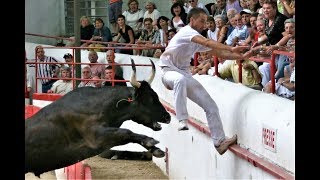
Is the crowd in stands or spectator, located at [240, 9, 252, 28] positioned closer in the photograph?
the crowd in stands

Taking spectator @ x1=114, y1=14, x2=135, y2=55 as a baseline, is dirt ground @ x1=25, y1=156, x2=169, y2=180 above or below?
below

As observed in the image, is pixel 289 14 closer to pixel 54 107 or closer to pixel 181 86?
pixel 181 86

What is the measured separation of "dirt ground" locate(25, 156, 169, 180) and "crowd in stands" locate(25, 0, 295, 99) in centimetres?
138

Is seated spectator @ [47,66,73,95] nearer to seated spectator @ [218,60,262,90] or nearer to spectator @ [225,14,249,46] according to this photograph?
spectator @ [225,14,249,46]

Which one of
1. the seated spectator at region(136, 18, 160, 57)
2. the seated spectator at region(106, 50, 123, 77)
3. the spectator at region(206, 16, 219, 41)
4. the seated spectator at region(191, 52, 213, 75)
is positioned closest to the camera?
the seated spectator at region(191, 52, 213, 75)

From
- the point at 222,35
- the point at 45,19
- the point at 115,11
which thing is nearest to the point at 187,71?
the point at 222,35

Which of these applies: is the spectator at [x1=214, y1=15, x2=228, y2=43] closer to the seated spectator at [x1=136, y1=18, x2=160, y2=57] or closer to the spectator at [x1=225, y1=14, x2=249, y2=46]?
the spectator at [x1=225, y1=14, x2=249, y2=46]

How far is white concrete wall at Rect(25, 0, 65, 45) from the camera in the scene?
81.0 feet

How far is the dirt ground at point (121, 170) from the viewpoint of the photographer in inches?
527

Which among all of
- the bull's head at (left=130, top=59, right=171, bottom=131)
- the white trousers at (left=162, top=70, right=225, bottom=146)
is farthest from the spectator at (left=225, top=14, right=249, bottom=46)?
the white trousers at (left=162, top=70, right=225, bottom=146)

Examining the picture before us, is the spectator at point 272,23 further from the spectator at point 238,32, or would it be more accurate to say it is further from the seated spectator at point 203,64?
the seated spectator at point 203,64

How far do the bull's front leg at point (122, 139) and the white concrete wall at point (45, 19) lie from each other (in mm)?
15669

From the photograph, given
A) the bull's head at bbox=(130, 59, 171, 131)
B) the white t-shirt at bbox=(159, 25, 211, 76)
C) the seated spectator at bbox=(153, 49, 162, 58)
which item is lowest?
the bull's head at bbox=(130, 59, 171, 131)

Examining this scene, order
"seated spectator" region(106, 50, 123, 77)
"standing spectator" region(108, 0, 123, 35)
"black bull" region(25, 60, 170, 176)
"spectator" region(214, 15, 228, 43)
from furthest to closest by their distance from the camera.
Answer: "standing spectator" region(108, 0, 123, 35), "seated spectator" region(106, 50, 123, 77), "spectator" region(214, 15, 228, 43), "black bull" region(25, 60, 170, 176)
